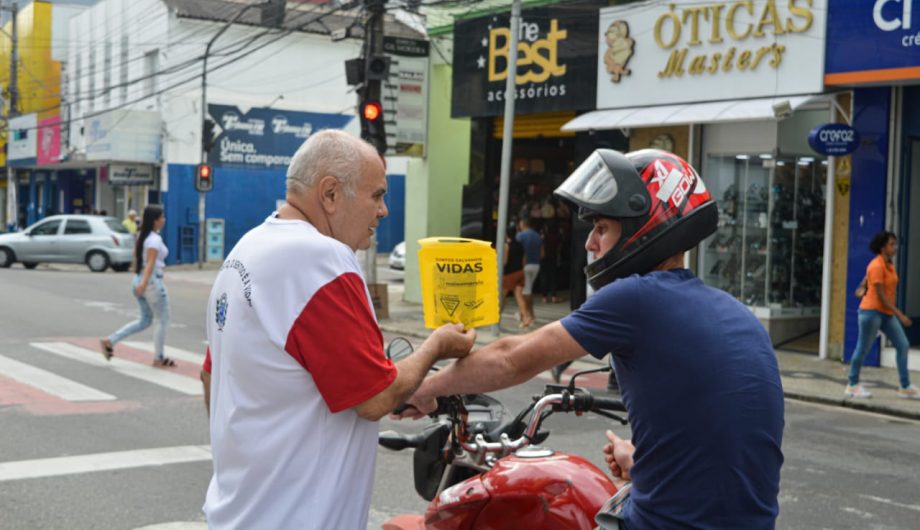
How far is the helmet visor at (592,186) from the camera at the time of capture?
2613mm

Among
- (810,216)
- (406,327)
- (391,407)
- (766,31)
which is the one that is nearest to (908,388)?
(810,216)

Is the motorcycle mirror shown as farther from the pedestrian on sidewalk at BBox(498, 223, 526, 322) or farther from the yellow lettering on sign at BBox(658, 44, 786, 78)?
the pedestrian on sidewalk at BBox(498, 223, 526, 322)

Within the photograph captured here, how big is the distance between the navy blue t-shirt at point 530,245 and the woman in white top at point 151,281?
773cm

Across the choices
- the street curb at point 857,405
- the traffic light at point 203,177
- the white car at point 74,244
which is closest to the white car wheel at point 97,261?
the white car at point 74,244

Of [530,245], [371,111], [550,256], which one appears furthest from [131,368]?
[550,256]

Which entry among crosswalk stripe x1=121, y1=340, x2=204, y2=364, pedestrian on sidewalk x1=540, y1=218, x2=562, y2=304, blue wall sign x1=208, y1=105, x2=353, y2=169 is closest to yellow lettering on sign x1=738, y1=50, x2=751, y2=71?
pedestrian on sidewalk x1=540, y1=218, x2=562, y2=304

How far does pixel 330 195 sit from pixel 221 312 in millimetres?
399

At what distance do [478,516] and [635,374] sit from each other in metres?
0.68

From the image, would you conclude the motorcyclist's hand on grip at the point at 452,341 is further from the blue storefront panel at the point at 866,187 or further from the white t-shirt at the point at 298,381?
the blue storefront panel at the point at 866,187

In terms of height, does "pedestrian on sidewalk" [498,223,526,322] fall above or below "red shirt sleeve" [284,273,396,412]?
below

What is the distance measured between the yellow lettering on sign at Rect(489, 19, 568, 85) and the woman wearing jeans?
26.3ft

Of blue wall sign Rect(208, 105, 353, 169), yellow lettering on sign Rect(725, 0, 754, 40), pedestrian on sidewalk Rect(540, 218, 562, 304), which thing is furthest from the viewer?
blue wall sign Rect(208, 105, 353, 169)

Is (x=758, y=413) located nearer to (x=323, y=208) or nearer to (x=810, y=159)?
(x=323, y=208)

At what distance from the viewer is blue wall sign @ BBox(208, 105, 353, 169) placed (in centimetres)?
3550
